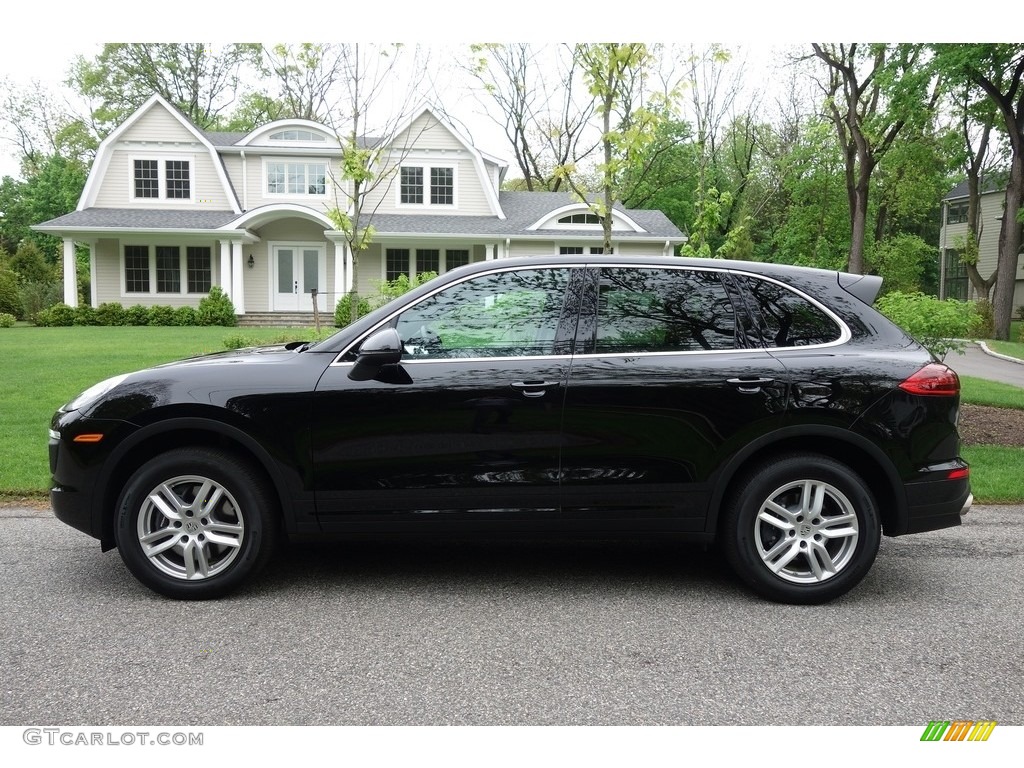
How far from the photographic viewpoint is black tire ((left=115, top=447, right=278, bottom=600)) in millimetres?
4184

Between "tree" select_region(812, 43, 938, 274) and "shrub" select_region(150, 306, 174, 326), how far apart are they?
22.8 meters

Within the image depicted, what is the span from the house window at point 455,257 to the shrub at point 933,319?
21.1 meters

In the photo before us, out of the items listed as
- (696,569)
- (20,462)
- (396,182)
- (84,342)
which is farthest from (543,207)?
(696,569)

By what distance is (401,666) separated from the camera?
137 inches

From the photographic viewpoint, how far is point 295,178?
28656 millimetres

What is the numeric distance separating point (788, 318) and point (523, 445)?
1605 mm

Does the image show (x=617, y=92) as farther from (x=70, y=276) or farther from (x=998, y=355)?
(x=70, y=276)

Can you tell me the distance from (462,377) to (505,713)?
1.71m

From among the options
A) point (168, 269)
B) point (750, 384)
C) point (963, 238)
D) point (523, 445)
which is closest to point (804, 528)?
point (750, 384)

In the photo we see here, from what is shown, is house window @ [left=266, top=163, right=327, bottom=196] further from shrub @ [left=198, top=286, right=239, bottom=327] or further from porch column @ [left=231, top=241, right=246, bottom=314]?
shrub @ [left=198, top=286, right=239, bottom=327]

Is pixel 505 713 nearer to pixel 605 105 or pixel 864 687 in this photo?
pixel 864 687

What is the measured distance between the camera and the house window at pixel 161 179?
2819 cm

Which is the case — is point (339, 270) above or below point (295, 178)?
below

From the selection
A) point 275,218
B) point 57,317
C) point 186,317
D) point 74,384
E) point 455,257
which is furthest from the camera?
point 455,257
